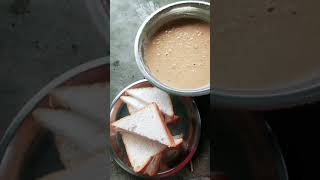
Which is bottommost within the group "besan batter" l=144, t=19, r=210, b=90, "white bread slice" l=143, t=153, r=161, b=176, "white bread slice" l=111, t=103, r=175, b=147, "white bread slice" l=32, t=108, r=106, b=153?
"white bread slice" l=143, t=153, r=161, b=176

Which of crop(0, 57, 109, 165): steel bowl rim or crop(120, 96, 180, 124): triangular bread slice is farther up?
crop(0, 57, 109, 165): steel bowl rim

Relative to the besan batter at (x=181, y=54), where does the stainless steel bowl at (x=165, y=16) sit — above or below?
above

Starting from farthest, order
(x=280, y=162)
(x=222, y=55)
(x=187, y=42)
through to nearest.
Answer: (x=187, y=42) < (x=280, y=162) < (x=222, y=55)

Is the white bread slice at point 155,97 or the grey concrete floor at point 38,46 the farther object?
the white bread slice at point 155,97

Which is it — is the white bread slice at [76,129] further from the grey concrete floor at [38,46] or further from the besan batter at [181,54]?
the besan batter at [181,54]

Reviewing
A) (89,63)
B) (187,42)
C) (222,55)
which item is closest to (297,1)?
(222,55)

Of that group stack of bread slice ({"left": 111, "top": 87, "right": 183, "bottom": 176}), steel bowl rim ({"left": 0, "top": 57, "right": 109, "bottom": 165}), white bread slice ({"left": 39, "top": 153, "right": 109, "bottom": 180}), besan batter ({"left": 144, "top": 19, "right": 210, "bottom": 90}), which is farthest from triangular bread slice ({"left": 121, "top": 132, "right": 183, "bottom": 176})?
steel bowl rim ({"left": 0, "top": 57, "right": 109, "bottom": 165})

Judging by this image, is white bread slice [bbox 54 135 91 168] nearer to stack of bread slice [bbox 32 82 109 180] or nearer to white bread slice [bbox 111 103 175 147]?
stack of bread slice [bbox 32 82 109 180]

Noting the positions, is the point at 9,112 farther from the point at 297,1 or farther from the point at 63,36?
the point at 297,1

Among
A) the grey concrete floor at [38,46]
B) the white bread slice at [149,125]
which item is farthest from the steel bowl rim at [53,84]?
the white bread slice at [149,125]
